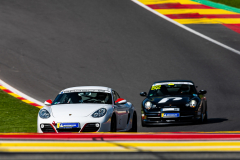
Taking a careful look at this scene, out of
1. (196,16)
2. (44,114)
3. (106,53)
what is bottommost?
(44,114)

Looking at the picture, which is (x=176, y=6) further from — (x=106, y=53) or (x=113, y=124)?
(x=113, y=124)

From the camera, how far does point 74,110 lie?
8.55 m

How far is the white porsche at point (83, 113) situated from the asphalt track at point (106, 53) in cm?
385

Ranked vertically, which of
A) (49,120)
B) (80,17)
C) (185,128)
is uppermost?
(80,17)

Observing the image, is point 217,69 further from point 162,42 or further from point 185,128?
point 185,128

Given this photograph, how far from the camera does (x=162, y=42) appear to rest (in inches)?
829

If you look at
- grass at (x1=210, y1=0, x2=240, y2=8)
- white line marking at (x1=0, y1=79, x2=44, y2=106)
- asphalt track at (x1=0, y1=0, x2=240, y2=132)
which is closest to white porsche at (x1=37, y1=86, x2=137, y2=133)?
asphalt track at (x1=0, y1=0, x2=240, y2=132)

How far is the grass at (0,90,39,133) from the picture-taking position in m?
10.5

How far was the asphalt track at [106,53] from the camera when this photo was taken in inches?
650

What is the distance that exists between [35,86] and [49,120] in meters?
8.12

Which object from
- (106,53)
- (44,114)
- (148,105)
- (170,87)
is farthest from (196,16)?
(44,114)

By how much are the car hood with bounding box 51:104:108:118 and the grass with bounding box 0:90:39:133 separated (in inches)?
67.9

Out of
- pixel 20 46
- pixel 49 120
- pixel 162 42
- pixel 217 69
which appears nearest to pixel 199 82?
pixel 217 69

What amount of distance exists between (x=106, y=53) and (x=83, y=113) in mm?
11508
